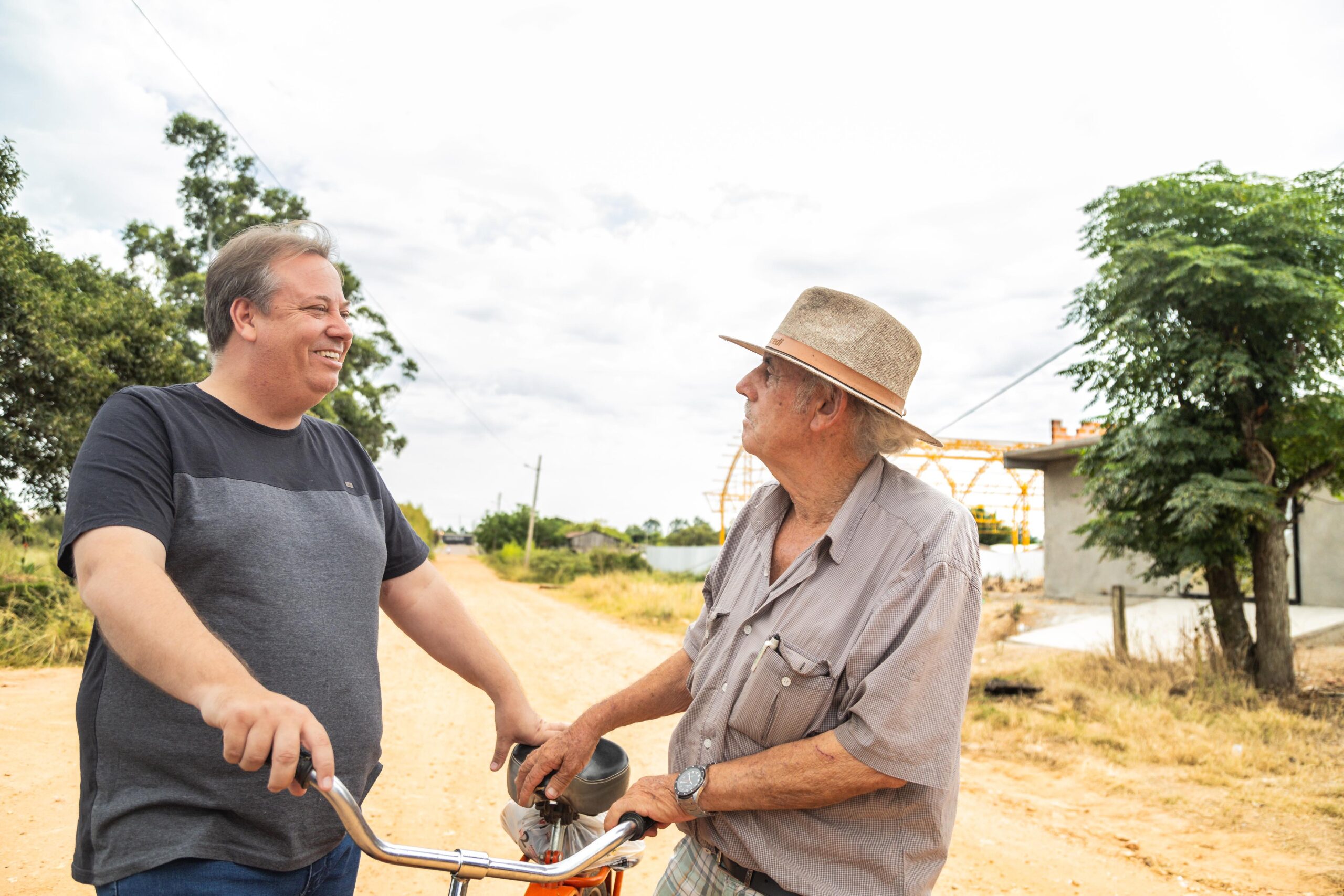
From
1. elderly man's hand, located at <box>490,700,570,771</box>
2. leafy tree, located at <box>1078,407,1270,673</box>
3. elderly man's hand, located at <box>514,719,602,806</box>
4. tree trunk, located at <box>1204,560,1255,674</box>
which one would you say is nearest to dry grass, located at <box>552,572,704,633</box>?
leafy tree, located at <box>1078,407,1270,673</box>

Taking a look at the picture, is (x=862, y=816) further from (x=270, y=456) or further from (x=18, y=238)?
(x=18, y=238)

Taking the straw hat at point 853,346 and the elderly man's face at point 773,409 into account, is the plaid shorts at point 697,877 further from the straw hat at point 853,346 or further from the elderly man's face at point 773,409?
the straw hat at point 853,346

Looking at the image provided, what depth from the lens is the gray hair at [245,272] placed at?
A: 2055 millimetres

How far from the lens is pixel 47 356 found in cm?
956

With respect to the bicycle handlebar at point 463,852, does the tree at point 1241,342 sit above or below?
above

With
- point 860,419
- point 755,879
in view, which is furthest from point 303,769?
point 860,419

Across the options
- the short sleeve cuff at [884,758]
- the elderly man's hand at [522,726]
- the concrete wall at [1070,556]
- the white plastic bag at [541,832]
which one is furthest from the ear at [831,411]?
the concrete wall at [1070,556]

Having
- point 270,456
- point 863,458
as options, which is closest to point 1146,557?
point 863,458

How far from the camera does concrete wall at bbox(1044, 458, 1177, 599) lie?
1791 cm

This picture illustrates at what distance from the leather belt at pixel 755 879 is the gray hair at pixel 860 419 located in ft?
3.25

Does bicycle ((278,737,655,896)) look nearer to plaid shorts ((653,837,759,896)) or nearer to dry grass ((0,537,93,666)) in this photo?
plaid shorts ((653,837,759,896))

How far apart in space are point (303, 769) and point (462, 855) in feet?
1.43

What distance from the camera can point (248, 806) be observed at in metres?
1.80

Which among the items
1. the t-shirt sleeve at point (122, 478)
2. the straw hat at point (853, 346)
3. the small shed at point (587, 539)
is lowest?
the small shed at point (587, 539)
